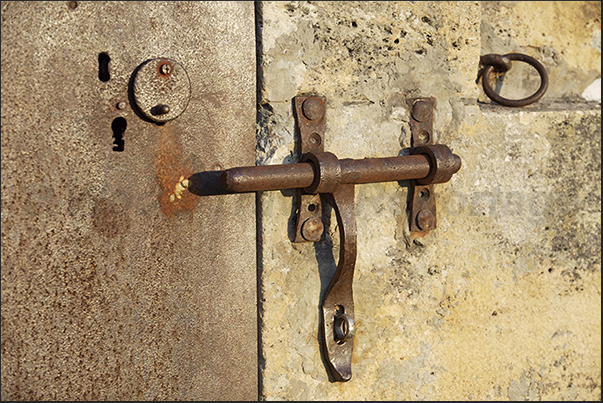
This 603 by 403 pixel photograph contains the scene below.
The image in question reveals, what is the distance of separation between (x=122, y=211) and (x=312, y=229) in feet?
1.19

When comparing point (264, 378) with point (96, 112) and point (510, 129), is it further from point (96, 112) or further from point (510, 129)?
point (510, 129)

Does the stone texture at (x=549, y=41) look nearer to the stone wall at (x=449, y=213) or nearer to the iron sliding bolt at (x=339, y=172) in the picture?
the stone wall at (x=449, y=213)

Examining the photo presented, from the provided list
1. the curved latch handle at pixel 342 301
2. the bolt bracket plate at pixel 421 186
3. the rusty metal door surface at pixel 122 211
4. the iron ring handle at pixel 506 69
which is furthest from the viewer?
the iron ring handle at pixel 506 69

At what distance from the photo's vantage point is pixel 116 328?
3.18 feet

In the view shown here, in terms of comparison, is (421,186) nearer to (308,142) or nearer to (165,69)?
(308,142)

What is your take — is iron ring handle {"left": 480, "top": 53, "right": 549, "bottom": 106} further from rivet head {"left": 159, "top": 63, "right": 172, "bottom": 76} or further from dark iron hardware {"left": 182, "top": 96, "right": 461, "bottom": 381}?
rivet head {"left": 159, "top": 63, "right": 172, "bottom": 76}

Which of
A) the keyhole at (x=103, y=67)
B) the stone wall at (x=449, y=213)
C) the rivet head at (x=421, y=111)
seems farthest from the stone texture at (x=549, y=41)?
the keyhole at (x=103, y=67)

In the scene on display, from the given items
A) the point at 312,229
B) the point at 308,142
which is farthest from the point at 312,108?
the point at 312,229

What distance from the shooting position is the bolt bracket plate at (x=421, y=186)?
113cm

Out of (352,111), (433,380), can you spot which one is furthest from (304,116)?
(433,380)

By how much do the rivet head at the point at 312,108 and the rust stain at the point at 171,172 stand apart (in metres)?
0.25

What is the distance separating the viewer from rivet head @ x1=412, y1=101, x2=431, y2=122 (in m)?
1.13

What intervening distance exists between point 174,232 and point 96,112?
25cm

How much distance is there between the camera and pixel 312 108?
1033 mm
